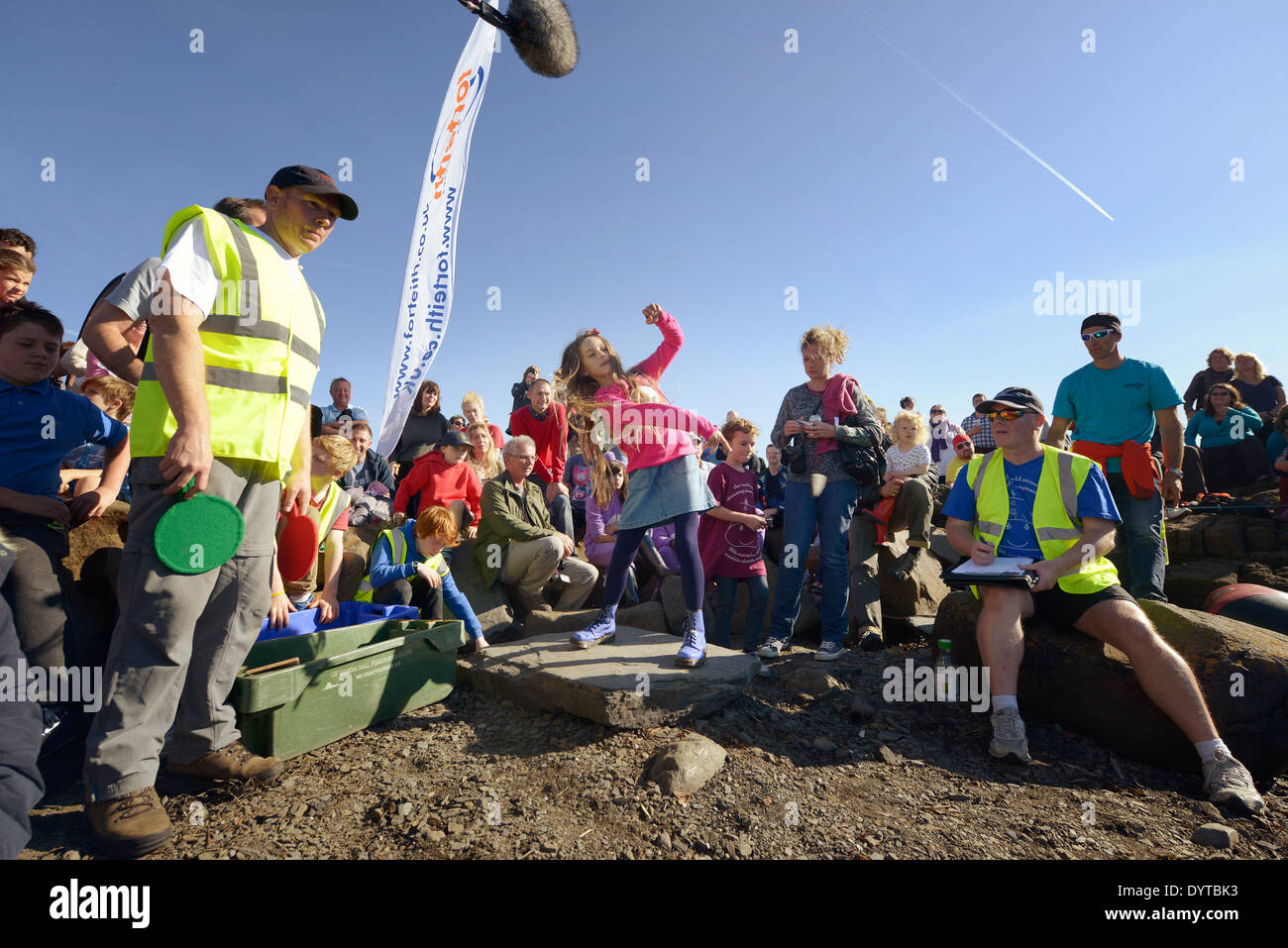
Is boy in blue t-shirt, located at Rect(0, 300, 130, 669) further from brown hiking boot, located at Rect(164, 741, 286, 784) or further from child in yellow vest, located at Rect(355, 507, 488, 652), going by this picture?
child in yellow vest, located at Rect(355, 507, 488, 652)

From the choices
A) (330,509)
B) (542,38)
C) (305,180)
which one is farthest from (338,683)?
(542,38)

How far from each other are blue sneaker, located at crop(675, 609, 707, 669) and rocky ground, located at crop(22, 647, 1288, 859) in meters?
0.30

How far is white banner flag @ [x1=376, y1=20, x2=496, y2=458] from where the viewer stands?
5898mm

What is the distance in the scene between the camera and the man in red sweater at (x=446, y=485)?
5.58m

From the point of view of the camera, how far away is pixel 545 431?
6531mm

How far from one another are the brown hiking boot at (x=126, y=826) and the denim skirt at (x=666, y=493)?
7.50 feet

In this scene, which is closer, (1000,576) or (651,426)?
(1000,576)

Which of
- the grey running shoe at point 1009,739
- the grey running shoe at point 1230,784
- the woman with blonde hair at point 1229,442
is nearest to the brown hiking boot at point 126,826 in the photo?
the grey running shoe at point 1009,739

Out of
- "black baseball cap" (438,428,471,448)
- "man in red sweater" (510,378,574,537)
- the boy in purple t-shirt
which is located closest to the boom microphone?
"man in red sweater" (510,378,574,537)

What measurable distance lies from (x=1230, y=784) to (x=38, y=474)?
5099 millimetres

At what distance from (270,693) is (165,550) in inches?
32.3

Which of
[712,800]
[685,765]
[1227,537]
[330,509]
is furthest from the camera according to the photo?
[1227,537]

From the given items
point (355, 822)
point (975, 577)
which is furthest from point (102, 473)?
point (975, 577)

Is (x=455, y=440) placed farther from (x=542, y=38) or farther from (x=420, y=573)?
(x=542, y=38)
